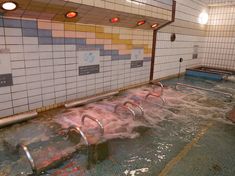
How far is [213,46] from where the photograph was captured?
779 centimetres

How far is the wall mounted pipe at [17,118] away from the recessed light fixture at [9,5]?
1.49 meters

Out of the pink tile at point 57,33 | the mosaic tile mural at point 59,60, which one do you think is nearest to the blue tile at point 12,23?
the mosaic tile mural at point 59,60

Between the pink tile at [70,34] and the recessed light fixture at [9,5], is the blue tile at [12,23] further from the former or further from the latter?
the pink tile at [70,34]

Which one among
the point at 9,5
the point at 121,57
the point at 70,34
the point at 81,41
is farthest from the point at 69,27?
the point at 121,57

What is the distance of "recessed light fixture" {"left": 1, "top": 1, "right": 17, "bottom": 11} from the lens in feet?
7.15

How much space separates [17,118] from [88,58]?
1.64m

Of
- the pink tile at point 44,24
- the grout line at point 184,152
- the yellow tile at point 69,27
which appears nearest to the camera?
the grout line at point 184,152

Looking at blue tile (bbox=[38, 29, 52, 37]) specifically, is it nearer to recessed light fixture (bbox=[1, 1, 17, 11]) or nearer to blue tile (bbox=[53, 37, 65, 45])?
blue tile (bbox=[53, 37, 65, 45])

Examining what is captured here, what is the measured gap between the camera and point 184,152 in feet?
7.13

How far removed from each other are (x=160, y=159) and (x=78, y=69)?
2229 millimetres

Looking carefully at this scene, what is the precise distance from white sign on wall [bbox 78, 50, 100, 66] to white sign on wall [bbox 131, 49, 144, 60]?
1191mm

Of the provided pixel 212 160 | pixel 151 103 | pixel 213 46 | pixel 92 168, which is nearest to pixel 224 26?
pixel 213 46

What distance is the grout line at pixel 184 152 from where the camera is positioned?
6.10 feet

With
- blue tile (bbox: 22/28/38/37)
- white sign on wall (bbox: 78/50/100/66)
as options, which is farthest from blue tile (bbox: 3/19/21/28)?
white sign on wall (bbox: 78/50/100/66)
